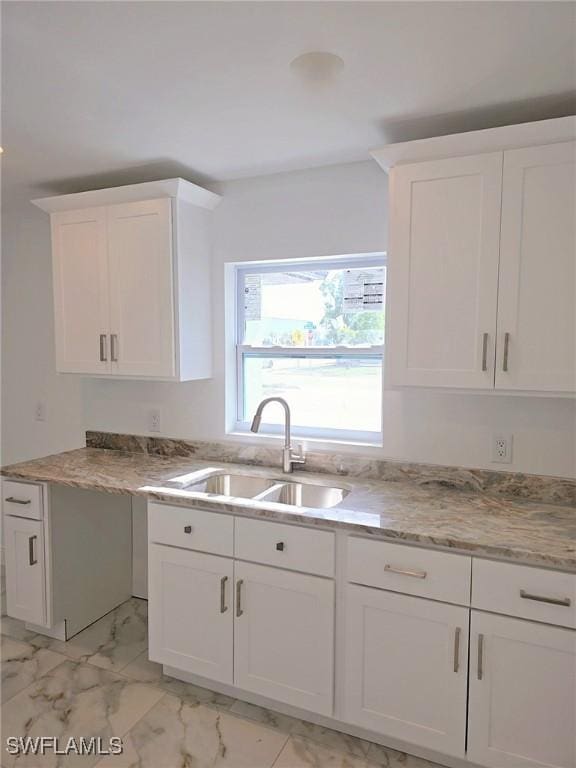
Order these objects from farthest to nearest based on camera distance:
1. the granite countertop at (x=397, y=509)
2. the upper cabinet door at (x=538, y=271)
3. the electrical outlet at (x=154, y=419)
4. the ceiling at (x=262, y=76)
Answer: the electrical outlet at (x=154, y=419) → the upper cabinet door at (x=538, y=271) → the granite countertop at (x=397, y=509) → the ceiling at (x=262, y=76)

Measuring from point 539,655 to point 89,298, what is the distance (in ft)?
8.05

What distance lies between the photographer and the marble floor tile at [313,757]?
6.01ft

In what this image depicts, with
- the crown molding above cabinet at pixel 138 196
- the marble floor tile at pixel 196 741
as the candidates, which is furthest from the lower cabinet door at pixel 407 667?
the crown molding above cabinet at pixel 138 196

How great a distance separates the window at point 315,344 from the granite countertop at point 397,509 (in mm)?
329

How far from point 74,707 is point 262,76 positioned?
8.05 ft

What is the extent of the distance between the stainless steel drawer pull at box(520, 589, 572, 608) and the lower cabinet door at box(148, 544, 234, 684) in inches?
41.2

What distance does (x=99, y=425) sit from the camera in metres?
3.12

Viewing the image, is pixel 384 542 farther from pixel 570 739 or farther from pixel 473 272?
pixel 473 272

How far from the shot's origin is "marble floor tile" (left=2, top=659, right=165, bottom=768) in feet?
6.45

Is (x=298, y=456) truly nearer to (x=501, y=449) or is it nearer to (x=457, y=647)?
(x=501, y=449)

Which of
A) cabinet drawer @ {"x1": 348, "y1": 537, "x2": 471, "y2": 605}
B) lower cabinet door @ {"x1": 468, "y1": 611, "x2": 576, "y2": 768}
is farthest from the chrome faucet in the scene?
lower cabinet door @ {"x1": 468, "y1": 611, "x2": 576, "y2": 768}

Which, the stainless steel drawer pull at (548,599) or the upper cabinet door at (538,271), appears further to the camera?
the upper cabinet door at (538,271)

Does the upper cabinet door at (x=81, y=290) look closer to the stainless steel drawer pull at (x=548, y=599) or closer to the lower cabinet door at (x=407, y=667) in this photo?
the lower cabinet door at (x=407, y=667)

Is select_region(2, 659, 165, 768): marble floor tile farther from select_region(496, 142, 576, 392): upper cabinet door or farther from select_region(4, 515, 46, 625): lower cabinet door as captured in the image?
select_region(496, 142, 576, 392): upper cabinet door
